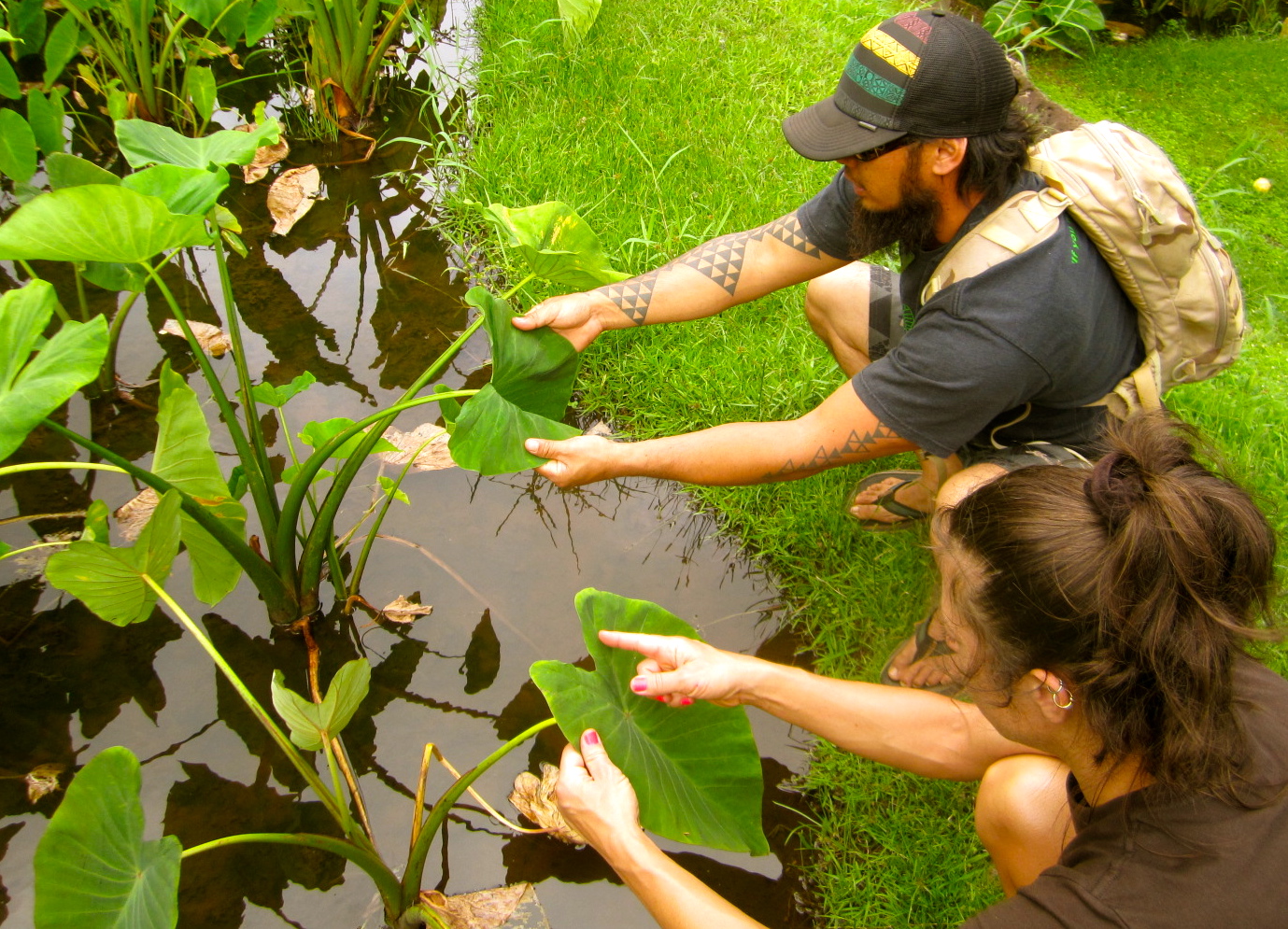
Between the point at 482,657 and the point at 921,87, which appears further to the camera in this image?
the point at 482,657

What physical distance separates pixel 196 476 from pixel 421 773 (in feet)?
1.89

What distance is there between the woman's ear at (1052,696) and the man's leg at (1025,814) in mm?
202

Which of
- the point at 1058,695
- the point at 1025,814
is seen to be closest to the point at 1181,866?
the point at 1058,695

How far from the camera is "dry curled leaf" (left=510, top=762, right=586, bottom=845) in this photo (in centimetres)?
157

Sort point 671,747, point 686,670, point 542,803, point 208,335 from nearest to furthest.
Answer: point 686,670
point 671,747
point 542,803
point 208,335

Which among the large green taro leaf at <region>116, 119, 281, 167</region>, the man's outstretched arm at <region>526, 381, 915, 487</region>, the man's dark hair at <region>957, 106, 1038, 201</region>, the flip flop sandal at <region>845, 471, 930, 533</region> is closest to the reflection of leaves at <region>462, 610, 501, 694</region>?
the man's outstretched arm at <region>526, 381, 915, 487</region>

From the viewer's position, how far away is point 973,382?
1.44 m

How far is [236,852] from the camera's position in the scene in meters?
1.51

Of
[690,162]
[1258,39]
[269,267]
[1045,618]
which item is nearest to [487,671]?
[1045,618]

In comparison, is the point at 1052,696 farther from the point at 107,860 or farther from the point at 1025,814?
the point at 107,860

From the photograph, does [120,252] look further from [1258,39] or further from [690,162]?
[1258,39]

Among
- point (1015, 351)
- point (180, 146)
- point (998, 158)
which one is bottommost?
point (1015, 351)

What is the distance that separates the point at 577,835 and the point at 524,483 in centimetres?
81

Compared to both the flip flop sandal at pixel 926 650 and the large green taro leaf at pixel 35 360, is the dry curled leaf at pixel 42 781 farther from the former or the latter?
the flip flop sandal at pixel 926 650
